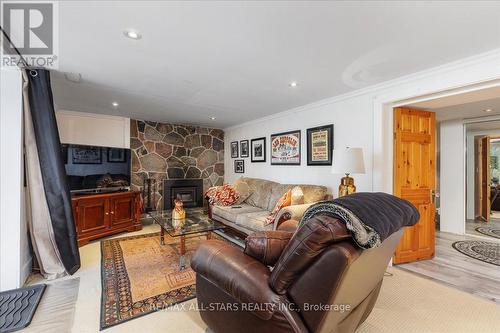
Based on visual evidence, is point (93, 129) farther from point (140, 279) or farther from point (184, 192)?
point (140, 279)

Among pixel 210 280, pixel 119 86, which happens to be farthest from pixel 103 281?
pixel 119 86

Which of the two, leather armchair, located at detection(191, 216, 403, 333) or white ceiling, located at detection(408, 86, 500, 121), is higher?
white ceiling, located at detection(408, 86, 500, 121)

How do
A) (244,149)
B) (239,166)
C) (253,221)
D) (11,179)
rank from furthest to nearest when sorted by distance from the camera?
(239,166) < (244,149) < (253,221) < (11,179)

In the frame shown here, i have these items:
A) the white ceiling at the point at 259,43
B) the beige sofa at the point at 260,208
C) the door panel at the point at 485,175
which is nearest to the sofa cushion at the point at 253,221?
the beige sofa at the point at 260,208

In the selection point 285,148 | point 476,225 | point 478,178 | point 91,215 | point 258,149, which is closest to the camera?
point 91,215

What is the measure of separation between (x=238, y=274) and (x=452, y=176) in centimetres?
501

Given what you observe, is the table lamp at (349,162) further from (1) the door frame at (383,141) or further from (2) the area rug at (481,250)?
(2) the area rug at (481,250)

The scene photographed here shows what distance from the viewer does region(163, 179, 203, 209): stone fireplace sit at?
5.39m

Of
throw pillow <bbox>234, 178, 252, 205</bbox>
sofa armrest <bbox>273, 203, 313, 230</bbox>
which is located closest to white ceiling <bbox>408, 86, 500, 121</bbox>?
sofa armrest <bbox>273, 203, 313, 230</bbox>

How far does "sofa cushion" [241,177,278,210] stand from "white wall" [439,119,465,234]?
3.34 m

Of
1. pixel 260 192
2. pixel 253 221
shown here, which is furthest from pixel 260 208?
pixel 253 221

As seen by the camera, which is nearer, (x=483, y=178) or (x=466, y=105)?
(x=466, y=105)

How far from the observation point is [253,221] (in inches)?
131

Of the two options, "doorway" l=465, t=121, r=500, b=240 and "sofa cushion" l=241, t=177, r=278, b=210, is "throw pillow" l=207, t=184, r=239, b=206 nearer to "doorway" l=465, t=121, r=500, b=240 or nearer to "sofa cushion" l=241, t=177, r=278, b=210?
"sofa cushion" l=241, t=177, r=278, b=210
